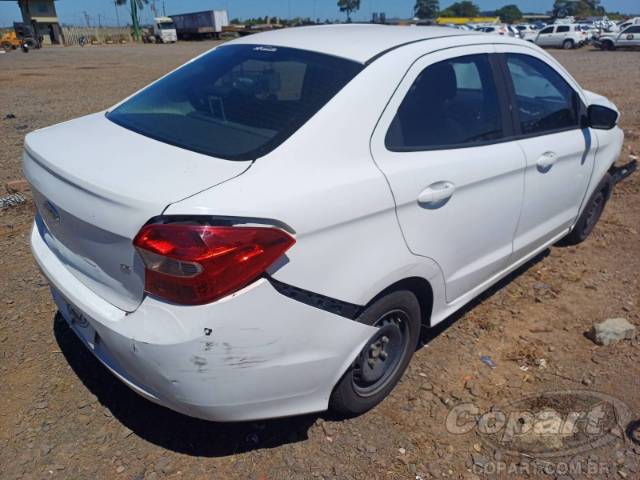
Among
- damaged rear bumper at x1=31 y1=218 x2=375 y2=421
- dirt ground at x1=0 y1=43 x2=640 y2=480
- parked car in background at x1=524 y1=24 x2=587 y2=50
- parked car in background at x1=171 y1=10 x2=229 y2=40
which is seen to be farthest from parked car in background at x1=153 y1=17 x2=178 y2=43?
damaged rear bumper at x1=31 y1=218 x2=375 y2=421

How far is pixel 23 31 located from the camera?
44719 millimetres

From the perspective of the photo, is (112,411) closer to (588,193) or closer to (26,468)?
(26,468)

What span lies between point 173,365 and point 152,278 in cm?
32

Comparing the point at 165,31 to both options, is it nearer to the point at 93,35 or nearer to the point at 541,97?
the point at 93,35

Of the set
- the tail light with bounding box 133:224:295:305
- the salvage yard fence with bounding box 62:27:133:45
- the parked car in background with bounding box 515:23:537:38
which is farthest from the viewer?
the salvage yard fence with bounding box 62:27:133:45

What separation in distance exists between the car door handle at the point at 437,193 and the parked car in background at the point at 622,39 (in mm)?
36051

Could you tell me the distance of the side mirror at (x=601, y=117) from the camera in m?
3.55

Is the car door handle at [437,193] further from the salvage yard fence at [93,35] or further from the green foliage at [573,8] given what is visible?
the green foliage at [573,8]

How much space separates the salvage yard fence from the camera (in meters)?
58.3

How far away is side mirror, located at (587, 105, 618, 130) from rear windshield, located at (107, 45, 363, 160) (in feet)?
6.94

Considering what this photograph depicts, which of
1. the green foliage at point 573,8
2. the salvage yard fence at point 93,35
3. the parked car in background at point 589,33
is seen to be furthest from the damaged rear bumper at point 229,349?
the green foliage at point 573,8

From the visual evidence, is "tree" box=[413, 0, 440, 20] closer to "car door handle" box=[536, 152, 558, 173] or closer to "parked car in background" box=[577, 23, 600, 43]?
"parked car in background" box=[577, 23, 600, 43]


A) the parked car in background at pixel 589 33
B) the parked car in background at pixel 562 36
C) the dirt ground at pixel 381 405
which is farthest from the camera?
the parked car in background at pixel 589 33

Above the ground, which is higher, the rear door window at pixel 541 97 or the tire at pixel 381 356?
the rear door window at pixel 541 97
